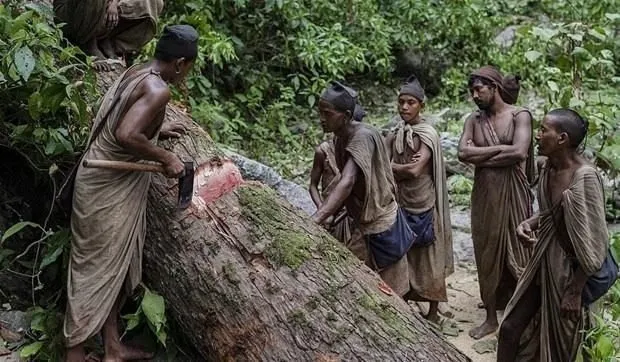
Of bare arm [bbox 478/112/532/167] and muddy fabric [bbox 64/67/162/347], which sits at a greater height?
bare arm [bbox 478/112/532/167]

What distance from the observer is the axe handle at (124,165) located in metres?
3.75

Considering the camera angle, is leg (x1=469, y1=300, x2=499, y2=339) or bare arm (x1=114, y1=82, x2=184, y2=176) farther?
leg (x1=469, y1=300, x2=499, y2=339)

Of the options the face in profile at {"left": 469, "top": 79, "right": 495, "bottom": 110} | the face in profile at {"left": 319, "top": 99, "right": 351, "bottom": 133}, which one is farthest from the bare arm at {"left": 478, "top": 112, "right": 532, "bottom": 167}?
the face in profile at {"left": 319, "top": 99, "right": 351, "bottom": 133}

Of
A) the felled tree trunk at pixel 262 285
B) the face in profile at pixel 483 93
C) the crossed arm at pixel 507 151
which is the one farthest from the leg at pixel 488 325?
the felled tree trunk at pixel 262 285

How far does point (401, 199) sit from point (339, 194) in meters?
1.13

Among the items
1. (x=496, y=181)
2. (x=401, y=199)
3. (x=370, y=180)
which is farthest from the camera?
(x=401, y=199)

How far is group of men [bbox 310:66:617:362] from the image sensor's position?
13.8 ft

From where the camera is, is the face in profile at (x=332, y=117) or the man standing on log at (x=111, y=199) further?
the face in profile at (x=332, y=117)

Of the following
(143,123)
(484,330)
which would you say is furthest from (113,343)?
(484,330)

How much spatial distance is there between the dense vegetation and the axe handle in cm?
54

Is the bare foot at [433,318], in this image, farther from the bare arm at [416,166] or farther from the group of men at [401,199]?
the bare arm at [416,166]

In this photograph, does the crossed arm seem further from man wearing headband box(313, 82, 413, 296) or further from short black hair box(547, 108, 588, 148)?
short black hair box(547, 108, 588, 148)

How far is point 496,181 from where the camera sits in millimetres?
5660

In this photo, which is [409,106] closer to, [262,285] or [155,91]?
[262,285]
